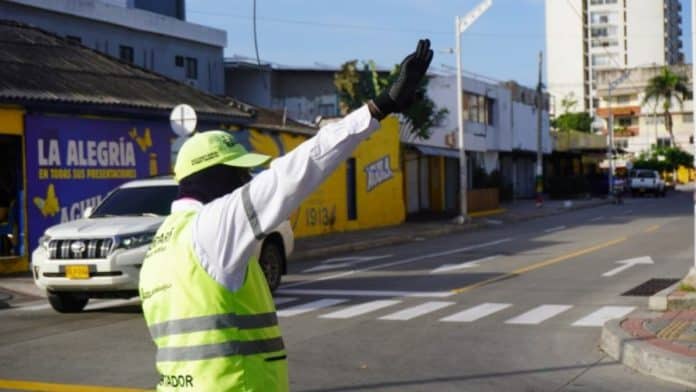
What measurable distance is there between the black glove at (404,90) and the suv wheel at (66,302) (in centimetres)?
1087

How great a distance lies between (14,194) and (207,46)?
2250 centimetres

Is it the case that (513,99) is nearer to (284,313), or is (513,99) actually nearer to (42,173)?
(42,173)

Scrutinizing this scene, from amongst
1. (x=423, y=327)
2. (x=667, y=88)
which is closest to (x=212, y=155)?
(x=423, y=327)

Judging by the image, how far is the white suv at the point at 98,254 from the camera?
482 inches

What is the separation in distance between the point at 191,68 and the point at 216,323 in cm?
3796

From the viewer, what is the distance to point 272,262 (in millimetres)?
14477

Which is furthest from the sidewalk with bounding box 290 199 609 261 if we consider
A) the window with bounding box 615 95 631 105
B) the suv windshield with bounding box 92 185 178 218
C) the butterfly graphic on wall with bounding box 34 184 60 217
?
the window with bounding box 615 95 631 105

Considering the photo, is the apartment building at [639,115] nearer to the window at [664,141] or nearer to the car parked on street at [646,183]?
the window at [664,141]

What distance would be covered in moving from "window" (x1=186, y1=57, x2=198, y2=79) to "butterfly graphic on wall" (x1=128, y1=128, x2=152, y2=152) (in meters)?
17.8

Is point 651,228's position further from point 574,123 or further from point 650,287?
point 574,123

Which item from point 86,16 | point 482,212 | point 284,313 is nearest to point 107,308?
point 284,313

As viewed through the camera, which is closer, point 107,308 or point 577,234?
point 107,308

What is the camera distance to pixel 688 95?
112 metres

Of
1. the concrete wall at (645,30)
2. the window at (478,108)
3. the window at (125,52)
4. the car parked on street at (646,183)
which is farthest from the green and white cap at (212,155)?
the concrete wall at (645,30)
